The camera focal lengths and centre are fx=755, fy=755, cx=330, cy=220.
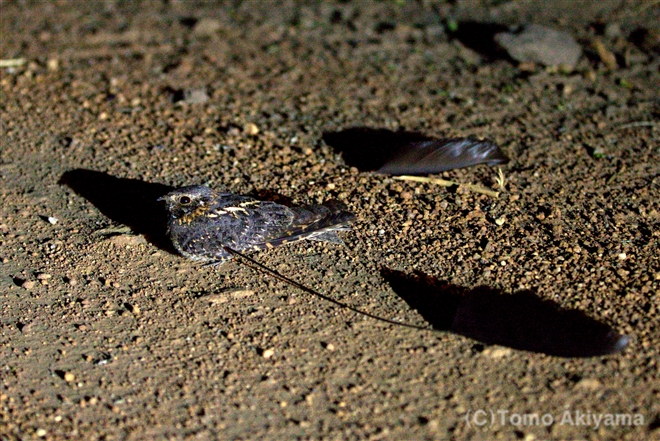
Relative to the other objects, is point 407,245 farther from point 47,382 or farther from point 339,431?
point 47,382

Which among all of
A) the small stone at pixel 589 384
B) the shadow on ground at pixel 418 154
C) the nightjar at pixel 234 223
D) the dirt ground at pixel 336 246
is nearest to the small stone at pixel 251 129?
the dirt ground at pixel 336 246

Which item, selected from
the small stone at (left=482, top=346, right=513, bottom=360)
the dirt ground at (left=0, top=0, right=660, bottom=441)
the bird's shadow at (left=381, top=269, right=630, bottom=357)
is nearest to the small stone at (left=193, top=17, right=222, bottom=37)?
the dirt ground at (left=0, top=0, right=660, bottom=441)

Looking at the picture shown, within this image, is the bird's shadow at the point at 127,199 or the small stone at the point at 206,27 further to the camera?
the small stone at the point at 206,27

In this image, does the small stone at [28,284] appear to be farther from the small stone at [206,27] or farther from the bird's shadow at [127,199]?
the small stone at [206,27]

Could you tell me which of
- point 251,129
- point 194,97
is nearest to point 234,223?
point 251,129

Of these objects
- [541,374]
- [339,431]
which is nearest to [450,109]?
[541,374]

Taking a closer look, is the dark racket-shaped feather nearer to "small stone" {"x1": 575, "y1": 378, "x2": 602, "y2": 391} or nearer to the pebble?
the pebble
